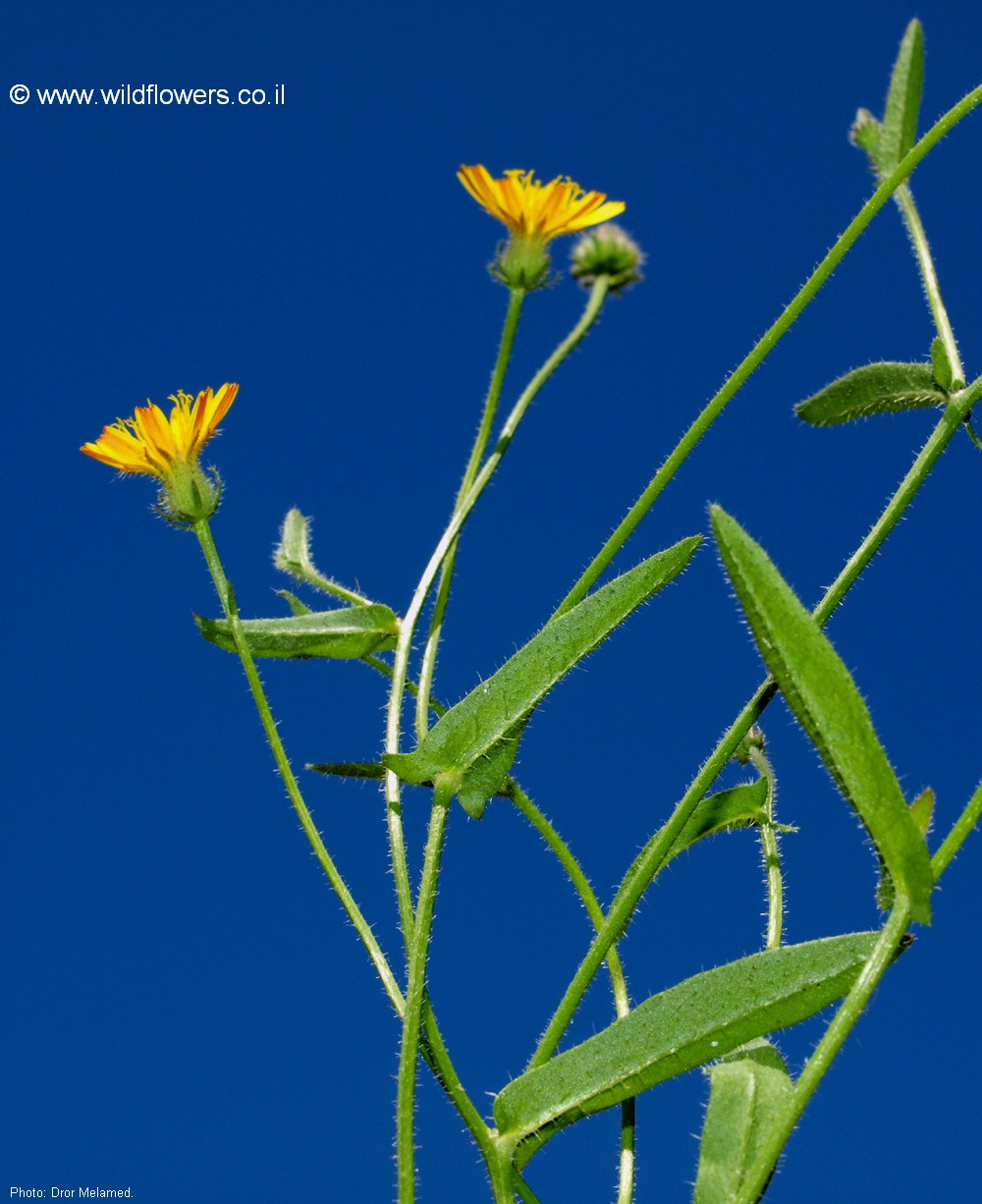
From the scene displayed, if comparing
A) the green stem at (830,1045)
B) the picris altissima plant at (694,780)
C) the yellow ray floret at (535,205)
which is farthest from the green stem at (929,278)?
the green stem at (830,1045)

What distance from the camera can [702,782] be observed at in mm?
856

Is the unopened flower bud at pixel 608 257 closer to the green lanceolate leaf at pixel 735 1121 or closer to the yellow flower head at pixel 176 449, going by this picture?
the yellow flower head at pixel 176 449

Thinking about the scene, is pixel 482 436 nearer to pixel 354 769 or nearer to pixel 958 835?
pixel 354 769

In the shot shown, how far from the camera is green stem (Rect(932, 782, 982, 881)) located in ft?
2.35

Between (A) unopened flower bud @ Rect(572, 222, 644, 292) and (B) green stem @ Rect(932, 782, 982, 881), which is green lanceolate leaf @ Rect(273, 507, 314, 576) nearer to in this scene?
(A) unopened flower bud @ Rect(572, 222, 644, 292)

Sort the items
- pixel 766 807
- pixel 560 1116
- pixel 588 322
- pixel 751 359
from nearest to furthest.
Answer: pixel 560 1116
pixel 751 359
pixel 766 807
pixel 588 322

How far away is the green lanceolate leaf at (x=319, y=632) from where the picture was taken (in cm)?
112

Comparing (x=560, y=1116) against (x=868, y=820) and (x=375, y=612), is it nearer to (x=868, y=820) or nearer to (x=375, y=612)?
(x=868, y=820)

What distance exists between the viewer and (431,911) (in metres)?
0.88

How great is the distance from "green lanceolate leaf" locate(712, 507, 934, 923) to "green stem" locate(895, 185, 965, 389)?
0.41 metres

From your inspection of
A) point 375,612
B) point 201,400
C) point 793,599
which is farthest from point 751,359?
point 201,400

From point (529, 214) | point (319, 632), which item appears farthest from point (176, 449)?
point (529, 214)

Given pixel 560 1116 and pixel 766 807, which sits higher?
pixel 766 807

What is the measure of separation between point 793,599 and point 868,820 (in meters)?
0.13
